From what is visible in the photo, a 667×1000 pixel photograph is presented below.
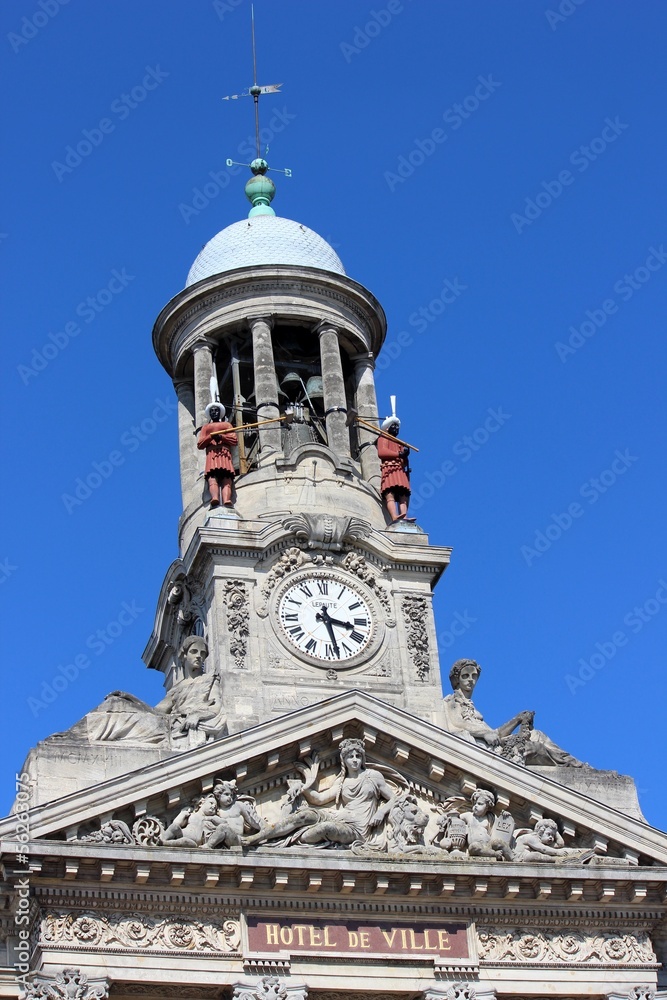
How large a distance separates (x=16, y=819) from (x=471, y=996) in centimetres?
840

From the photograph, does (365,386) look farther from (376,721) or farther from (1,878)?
(1,878)

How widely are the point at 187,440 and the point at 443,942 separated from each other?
1500cm

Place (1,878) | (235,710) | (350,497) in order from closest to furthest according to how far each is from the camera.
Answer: (1,878)
(235,710)
(350,497)

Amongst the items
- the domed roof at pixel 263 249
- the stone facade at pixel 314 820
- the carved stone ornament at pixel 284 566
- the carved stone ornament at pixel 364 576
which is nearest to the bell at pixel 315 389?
the domed roof at pixel 263 249

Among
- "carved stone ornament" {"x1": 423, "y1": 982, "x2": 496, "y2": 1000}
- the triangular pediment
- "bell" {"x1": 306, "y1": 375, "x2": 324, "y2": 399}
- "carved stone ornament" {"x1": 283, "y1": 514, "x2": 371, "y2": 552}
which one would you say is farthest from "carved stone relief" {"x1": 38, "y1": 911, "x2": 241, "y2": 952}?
"bell" {"x1": 306, "y1": 375, "x2": 324, "y2": 399}

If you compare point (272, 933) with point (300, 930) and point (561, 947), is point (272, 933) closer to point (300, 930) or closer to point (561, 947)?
point (300, 930)

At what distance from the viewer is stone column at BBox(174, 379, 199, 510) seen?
48.6 m

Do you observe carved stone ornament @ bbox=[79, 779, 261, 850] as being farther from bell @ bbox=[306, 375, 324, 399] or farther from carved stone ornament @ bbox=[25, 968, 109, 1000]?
bell @ bbox=[306, 375, 324, 399]

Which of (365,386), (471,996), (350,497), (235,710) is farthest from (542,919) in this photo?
(365,386)

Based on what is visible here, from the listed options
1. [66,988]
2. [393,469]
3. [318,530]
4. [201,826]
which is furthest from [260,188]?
[66,988]

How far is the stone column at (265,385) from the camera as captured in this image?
155 ft

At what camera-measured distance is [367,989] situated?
37.8 m

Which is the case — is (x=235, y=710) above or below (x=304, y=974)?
above

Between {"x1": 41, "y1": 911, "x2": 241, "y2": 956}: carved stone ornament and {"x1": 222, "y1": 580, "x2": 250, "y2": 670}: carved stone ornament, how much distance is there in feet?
21.4
